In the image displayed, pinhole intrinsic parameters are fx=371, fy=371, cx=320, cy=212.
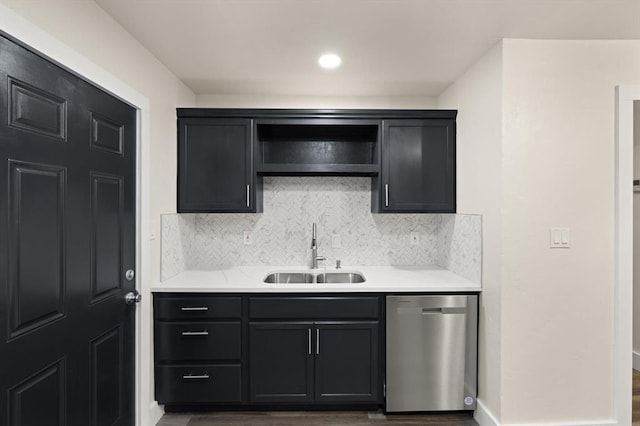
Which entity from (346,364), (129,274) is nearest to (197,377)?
(129,274)

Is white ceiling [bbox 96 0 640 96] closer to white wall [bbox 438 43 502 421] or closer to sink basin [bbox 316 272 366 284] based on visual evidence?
white wall [bbox 438 43 502 421]

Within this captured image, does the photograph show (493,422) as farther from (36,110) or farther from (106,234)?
(36,110)

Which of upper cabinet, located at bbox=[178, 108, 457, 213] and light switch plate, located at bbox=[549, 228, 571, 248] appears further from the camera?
upper cabinet, located at bbox=[178, 108, 457, 213]

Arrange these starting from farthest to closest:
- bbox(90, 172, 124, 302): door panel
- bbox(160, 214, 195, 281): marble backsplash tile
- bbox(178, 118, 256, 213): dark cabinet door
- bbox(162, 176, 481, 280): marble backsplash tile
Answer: bbox(162, 176, 481, 280): marble backsplash tile, bbox(178, 118, 256, 213): dark cabinet door, bbox(160, 214, 195, 281): marble backsplash tile, bbox(90, 172, 124, 302): door panel

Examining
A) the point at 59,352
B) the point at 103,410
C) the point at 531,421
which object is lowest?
the point at 531,421

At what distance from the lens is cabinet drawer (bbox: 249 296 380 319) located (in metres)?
2.50

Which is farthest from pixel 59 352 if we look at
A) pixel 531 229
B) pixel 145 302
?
pixel 531 229

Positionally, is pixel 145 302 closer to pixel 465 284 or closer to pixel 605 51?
pixel 465 284

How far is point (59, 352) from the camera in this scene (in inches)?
61.7

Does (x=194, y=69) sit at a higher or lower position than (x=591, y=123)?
higher

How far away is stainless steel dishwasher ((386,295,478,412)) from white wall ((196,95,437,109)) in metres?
1.68

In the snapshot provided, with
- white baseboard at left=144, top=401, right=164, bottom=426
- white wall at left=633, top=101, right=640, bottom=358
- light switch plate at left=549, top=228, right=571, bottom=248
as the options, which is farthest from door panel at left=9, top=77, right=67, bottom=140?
white wall at left=633, top=101, right=640, bottom=358

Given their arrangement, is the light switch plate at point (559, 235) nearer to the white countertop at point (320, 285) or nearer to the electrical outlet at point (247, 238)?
the white countertop at point (320, 285)

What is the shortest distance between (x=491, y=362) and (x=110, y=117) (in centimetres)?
259
